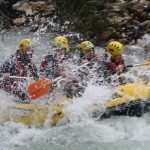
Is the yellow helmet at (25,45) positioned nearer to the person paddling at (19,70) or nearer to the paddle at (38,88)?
the person paddling at (19,70)

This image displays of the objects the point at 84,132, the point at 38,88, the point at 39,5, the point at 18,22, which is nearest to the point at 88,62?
the point at 38,88

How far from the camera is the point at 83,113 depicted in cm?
770

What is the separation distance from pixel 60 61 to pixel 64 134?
146cm

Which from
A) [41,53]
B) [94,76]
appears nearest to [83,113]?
[94,76]

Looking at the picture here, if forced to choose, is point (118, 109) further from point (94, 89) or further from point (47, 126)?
point (47, 126)

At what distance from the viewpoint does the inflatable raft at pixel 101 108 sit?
7453 millimetres

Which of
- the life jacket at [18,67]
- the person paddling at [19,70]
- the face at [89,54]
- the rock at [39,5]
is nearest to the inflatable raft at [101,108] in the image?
the person paddling at [19,70]

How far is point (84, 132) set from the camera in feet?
24.8

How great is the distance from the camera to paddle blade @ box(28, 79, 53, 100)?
24.7ft

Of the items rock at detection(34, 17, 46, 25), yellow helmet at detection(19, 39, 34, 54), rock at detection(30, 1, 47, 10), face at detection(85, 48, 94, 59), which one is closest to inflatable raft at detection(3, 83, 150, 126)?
face at detection(85, 48, 94, 59)

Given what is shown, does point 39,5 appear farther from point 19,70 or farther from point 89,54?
point 19,70

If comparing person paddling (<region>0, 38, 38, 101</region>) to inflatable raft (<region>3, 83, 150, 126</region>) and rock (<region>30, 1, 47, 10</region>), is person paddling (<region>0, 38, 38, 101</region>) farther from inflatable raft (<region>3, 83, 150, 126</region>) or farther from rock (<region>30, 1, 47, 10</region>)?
rock (<region>30, 1, 47, 10</region>)

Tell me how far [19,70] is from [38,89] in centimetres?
77

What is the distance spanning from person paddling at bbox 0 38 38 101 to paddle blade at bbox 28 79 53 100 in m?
0.28
